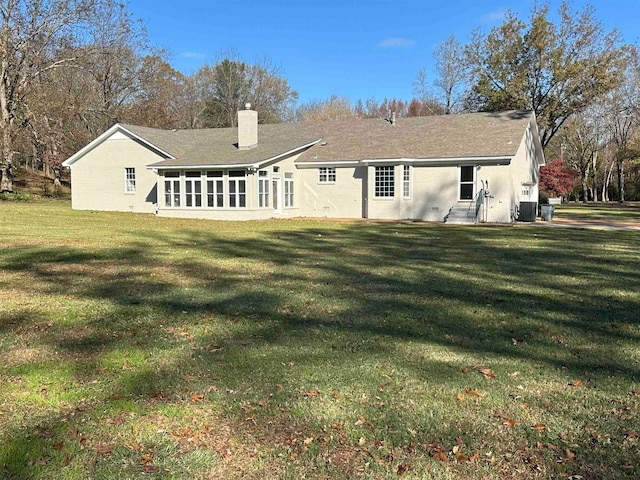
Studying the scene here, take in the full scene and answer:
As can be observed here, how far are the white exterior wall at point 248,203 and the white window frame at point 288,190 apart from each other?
155 millimetres

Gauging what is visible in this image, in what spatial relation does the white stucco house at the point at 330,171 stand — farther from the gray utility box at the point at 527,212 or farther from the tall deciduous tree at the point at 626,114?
the tall deciduous tree at the point at 626,114

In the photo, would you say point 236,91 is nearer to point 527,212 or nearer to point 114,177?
point 114,177

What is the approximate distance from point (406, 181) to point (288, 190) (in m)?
6.11

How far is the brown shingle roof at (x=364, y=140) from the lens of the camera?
23.5m

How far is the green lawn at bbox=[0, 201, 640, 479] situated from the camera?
3.12m

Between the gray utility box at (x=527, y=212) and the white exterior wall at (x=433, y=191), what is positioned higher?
the white exterior wall at (x=433, y=191)

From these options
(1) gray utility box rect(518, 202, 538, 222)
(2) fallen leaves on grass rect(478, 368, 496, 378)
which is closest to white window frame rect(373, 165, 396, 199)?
(1) gray utility box rect(518, 202, 538, 222)

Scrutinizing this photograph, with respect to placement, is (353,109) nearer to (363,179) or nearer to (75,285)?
(363,179)

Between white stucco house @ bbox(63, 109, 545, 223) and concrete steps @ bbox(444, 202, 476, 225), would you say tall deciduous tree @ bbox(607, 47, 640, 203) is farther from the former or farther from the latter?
concrete steps @ bbox(444, 202, 476, 225)

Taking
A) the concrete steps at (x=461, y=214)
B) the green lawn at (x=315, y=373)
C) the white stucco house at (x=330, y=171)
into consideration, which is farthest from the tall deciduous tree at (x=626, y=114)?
the green lawn at (x=315, y=373)

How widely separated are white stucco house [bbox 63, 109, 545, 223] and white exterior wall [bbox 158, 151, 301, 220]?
0.05 metres

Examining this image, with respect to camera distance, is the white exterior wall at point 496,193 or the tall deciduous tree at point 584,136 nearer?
the white exterior wall at point 496,193

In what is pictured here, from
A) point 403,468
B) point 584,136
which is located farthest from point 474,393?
point 584,136

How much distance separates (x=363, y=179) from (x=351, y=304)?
18463 millimetres
